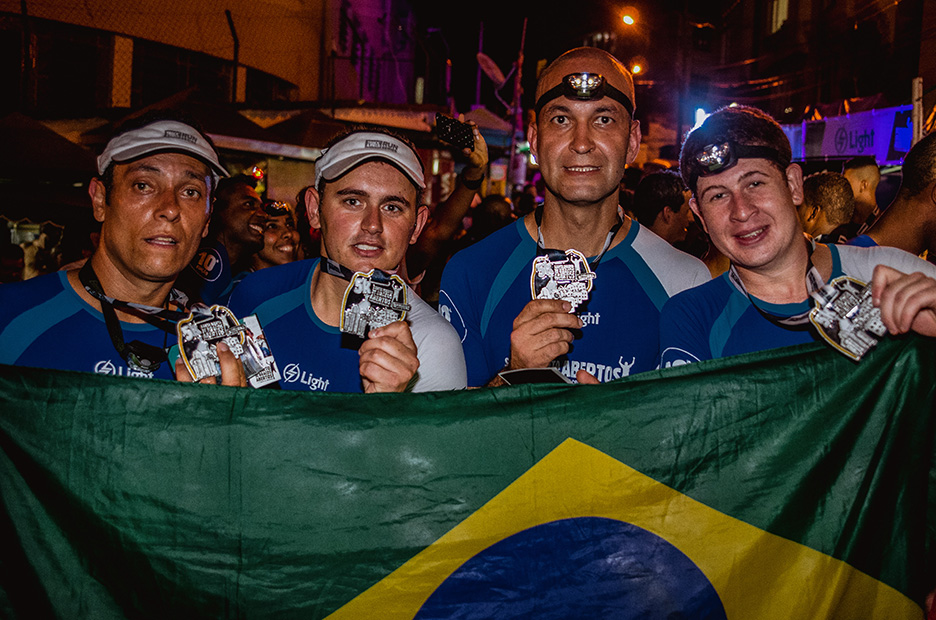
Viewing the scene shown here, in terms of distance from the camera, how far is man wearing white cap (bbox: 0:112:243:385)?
259 cm

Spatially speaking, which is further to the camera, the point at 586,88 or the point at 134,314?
the point at 586,88

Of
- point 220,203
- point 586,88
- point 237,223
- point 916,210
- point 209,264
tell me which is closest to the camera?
point 586,88

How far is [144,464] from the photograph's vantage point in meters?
1.99

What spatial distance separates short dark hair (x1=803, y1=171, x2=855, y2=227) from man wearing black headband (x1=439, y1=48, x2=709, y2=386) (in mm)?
3555

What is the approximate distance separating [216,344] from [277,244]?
4.02 metres

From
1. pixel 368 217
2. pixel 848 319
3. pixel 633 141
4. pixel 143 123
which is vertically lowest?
pixel 848 319

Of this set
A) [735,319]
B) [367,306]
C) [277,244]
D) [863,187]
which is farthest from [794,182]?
[863,187]

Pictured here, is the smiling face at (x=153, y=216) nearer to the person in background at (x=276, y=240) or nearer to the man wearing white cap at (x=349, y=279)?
the man wearing white cap at (x=349, y=279)

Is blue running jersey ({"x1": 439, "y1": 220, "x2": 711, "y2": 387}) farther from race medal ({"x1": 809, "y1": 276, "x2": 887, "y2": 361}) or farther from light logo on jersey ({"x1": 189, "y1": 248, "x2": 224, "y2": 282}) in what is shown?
light logo on jersey ({"x1": 189, "y1": 248, "x2": 224, "y2": 282})

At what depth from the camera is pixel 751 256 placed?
270cm

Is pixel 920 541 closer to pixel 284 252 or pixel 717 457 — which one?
pixel 717 457

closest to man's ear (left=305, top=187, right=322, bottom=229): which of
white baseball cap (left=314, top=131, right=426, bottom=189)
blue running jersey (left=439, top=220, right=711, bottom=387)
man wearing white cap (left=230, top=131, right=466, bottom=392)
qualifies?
man wearing white cap (left=230, top=131, right=466, bottom=392)

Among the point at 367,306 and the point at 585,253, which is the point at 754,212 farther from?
the point at 367,306

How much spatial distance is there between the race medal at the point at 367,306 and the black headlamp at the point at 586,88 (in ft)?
4.64
